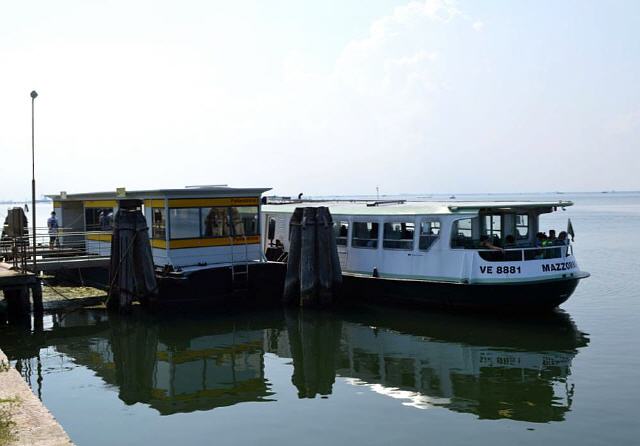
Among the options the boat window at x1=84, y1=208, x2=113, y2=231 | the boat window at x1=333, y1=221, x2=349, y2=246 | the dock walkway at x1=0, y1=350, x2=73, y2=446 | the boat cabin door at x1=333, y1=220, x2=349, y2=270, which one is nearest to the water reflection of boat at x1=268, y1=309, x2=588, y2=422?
the boat cabin door at x1=333, y1=220, x2=349, y2=270

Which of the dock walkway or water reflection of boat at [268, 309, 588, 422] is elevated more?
the dock walkway

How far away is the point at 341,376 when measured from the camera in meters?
15.2

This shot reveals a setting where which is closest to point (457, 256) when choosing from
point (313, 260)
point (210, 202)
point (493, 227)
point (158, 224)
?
point (493, 227)

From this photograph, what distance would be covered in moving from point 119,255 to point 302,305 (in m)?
5.82

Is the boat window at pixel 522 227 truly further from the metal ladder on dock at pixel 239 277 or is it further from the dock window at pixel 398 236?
the metal ladder on dock at pixel 239 277

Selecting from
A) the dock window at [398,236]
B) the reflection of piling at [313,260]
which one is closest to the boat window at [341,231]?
the reflection of piling at [313,260]

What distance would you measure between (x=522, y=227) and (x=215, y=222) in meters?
9.76

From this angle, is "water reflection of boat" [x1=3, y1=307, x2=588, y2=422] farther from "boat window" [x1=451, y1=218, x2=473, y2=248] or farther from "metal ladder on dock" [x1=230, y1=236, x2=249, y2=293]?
"boat window" [x1=451, y1=218, x2=473, y2=248]

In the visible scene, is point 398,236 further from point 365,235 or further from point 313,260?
point 313,260

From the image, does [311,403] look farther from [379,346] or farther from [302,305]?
[302,305]

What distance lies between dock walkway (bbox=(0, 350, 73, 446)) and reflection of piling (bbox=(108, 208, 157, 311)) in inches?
395

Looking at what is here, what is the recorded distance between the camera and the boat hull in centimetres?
1989

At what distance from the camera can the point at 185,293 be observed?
2189cm

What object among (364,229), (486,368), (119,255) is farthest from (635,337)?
(119,255)
